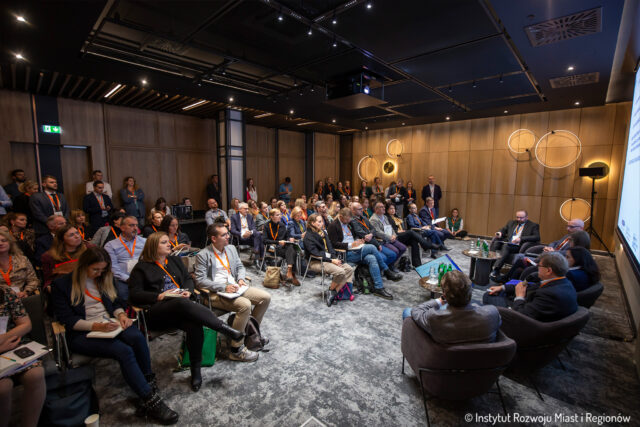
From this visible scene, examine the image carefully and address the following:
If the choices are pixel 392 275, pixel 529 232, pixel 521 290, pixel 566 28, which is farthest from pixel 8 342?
pixel 529 232

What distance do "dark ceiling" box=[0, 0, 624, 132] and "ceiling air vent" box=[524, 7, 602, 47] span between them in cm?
2

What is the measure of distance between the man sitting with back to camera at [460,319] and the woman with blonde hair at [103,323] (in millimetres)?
1979

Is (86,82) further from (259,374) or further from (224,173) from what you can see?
(259,374)

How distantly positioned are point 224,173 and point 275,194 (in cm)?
379

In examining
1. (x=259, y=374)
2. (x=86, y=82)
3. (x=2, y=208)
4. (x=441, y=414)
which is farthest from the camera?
(x=86, y=82)

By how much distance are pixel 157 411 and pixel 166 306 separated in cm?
75

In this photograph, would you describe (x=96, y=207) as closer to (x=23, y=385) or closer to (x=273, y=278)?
(x=273, y=278)

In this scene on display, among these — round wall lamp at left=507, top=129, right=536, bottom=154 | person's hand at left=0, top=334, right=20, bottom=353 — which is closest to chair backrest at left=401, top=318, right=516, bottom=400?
person's hand at left=0, top=334, right=20, bottom=353

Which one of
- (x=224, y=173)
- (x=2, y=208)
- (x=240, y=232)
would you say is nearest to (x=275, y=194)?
(x=224, y=173)

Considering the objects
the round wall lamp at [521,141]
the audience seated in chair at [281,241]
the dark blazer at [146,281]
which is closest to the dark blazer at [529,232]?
the round wall lamp at [521,141]

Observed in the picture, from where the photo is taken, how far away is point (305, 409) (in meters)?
2.24

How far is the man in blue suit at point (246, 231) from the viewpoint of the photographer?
18.5 feet

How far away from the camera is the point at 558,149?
782 centimetres

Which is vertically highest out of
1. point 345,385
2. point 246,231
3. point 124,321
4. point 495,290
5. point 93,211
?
point 93,211
